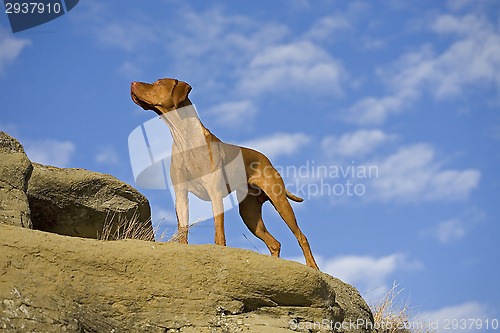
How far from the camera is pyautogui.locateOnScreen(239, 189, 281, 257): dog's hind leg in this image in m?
8.26

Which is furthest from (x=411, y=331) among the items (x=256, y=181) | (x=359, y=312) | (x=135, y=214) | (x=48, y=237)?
(x=48, y=237)

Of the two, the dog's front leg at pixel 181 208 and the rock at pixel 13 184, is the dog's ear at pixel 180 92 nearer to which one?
the dog's front leg at pixel 181 208

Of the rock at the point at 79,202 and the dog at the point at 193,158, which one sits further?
the rock at the point at 79,202

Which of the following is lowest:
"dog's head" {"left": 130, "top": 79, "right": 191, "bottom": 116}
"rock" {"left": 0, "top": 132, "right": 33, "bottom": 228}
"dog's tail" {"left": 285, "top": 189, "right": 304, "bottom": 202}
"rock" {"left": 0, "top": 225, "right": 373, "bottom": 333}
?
"rock" {"left": 0, "top": 225, "right": 373, "bottom": 333}

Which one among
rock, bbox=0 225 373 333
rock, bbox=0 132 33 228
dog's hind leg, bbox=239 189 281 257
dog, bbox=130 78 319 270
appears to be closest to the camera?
rock, bbox=0 225 373 333

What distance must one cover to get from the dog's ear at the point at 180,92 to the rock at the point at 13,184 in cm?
162

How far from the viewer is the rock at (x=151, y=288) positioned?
5.50 metres

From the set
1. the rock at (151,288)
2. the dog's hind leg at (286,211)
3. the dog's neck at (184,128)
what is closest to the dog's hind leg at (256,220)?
the dog's hind leg at (286,211)

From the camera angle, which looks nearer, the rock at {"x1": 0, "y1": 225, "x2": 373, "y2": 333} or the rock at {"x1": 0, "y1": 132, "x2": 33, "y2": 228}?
the rock at {"x1": 0, "y1": 225, "x2": 373, "y2": 333}

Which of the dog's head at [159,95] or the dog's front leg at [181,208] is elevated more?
the dog's head at [159,95]

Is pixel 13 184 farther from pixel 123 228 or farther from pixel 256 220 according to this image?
pixel 256 220

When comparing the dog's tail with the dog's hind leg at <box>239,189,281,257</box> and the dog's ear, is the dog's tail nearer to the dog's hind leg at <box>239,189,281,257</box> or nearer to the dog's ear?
the dog's hind leg at <box>239,189,281,257</box>

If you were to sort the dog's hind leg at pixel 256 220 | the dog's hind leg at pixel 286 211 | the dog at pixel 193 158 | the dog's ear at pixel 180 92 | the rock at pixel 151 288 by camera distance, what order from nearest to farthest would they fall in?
the rock at pixel 151 288, the dog at pixel 193 158, the dog's ear at pixel 180 92, the dog's hind leg at pixel 286 211, the dog's hind leg at pixel 256 220

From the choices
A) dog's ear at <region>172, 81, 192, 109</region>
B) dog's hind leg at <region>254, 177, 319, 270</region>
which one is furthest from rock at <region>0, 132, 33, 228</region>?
dog's hind leg at <region>254, 177, 319, 270</region>
